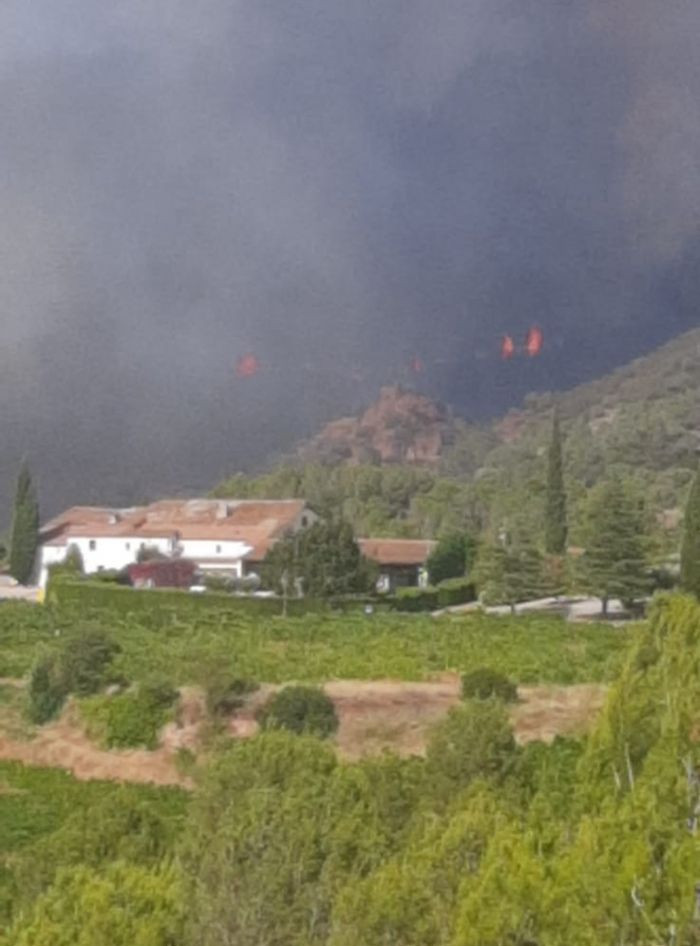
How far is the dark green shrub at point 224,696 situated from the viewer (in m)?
26.7

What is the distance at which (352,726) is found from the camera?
26.1 m

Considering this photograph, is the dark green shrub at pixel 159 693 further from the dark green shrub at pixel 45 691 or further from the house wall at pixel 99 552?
the house wall at pixel 99 552

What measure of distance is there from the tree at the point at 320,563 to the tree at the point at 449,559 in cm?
836

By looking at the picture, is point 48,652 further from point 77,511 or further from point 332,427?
point 332,427

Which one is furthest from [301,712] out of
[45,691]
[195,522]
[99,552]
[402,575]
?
[99,552]

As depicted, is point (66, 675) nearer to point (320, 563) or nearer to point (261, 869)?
point (320, 563)

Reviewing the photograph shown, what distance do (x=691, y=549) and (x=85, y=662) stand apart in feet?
61.8

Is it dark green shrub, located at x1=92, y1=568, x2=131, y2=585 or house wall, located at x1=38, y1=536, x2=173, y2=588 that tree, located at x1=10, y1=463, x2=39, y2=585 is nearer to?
house wall, located at x1=38, y1=536, x2=173, y2=588

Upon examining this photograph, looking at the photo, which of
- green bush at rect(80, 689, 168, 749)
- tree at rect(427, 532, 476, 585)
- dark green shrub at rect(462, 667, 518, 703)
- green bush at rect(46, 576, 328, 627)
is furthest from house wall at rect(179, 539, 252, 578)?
dark green shrub at rect(462, 667, 518, 703)

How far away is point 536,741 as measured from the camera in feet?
78.4

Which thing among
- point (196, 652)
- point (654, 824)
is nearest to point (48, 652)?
point (196, 652)

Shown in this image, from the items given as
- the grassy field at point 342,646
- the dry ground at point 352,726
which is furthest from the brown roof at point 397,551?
the dry ground at point 352,726

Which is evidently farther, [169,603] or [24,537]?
[24,537]

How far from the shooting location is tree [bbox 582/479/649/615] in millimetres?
40906
